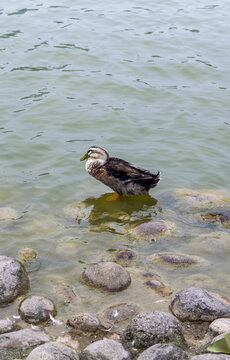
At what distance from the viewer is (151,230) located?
378 inches

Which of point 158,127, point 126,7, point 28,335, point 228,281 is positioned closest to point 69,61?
point 158,127

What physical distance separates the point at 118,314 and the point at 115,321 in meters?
0.13

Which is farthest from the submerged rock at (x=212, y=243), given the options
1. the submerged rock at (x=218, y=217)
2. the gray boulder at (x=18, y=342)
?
the gray boulder at (x=18, y=342)

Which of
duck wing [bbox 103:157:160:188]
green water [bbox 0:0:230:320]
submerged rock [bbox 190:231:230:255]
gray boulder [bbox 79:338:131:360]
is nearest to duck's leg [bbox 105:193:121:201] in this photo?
green water [bbox 0:0:230:320]

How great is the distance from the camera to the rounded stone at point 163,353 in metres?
6.12

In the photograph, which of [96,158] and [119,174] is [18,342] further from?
[96,158]

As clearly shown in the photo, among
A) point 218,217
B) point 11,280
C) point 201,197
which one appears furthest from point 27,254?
point 201,197

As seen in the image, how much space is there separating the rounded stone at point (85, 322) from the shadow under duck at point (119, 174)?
4.14 m

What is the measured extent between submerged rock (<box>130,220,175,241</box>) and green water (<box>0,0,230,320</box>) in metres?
0.20

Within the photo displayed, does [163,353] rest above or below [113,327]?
above

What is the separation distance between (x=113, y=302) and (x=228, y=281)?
6.03 ft

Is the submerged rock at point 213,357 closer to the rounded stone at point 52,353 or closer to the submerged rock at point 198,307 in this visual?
the submerged rock at point 198,307

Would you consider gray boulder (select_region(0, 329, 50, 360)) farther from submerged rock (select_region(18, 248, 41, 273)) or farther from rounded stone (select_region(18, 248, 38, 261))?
rounded stone (select_region(18, 248, 38, 261))

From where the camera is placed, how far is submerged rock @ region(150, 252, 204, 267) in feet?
28.4
